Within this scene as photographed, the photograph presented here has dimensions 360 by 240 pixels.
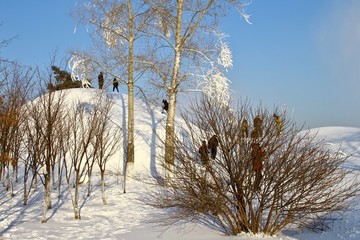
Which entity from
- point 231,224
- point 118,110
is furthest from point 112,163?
point 231,224

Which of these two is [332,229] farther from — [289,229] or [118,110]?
[118,110]

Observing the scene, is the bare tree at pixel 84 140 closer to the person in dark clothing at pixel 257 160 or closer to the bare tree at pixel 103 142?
the bare tree at pixel 103 142

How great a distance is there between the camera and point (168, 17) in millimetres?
13930

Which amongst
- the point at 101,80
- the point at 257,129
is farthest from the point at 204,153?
the point at 101,80

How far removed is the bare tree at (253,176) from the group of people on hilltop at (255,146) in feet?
0.06

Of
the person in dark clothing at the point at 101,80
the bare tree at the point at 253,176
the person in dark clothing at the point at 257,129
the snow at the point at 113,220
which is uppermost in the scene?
the person in dark clothing at the point at 101,80

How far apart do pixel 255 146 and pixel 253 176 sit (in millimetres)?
598

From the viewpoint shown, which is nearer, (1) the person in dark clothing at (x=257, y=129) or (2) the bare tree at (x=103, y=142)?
(1) the person in dark clothing at (x=257, y=129)

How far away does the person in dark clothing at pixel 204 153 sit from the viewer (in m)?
7.85

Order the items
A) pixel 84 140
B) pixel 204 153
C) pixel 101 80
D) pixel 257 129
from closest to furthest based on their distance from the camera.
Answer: pixel 204 153 < pixel 257 129 < pixel 84 140 < pixel 101 80

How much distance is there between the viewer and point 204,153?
784cm

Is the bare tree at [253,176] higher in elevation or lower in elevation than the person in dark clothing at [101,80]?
lower

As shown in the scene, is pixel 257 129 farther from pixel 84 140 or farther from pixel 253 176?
pixel 84 140

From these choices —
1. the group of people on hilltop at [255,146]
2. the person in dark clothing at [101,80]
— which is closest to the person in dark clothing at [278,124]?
the group of people on hilltop at [255,146]
